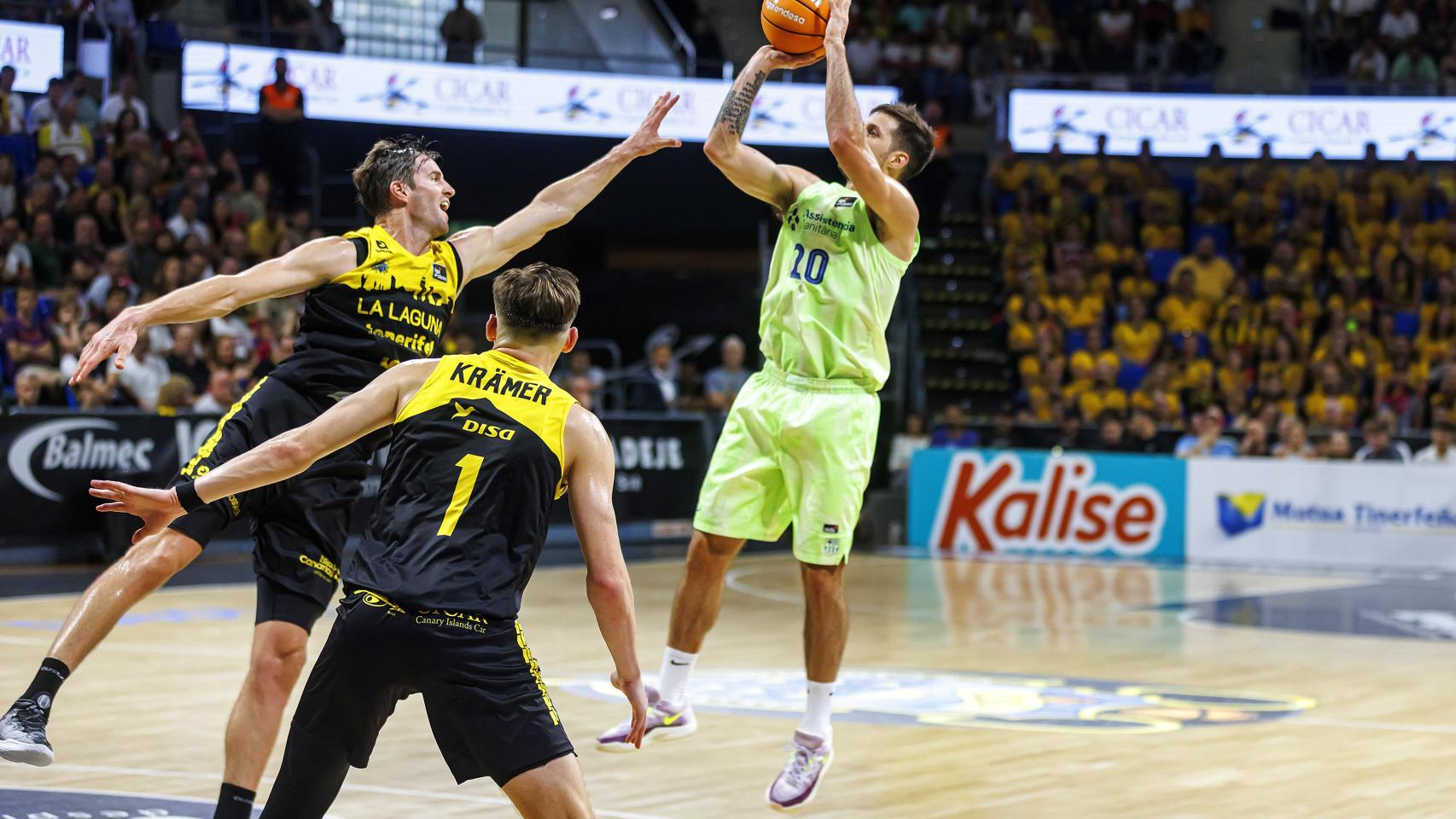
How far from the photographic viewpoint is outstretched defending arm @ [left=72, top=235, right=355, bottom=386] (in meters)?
5.27

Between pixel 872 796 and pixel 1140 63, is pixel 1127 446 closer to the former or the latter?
pixel 1140 63

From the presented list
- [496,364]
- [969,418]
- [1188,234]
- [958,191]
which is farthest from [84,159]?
[496,364]

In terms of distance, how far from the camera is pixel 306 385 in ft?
20.1

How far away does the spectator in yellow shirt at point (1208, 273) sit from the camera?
70.1 ft

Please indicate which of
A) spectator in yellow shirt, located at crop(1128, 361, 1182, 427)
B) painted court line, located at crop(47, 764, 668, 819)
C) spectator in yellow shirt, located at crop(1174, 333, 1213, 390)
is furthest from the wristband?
spectator in yellow shirt, located at crop(1174, 333, 1213, 390)

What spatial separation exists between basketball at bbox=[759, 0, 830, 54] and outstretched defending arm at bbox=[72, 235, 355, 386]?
165 cm

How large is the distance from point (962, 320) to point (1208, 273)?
9.90ft

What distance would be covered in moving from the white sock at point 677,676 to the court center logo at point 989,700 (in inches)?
75.5

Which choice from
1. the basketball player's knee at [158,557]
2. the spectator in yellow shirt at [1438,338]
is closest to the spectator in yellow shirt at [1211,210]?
the spectator in yellow shirt at [1438,338]

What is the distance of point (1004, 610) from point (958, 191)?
11.8m

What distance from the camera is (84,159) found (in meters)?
17.8

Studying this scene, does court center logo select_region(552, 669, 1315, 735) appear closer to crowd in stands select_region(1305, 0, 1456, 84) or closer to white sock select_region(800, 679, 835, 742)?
white sock select_region(800, 679, 835, 742)

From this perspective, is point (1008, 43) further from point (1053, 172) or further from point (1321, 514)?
point (1321, 514)

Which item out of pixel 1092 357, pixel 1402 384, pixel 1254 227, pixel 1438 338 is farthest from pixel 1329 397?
pixel 1254 227
